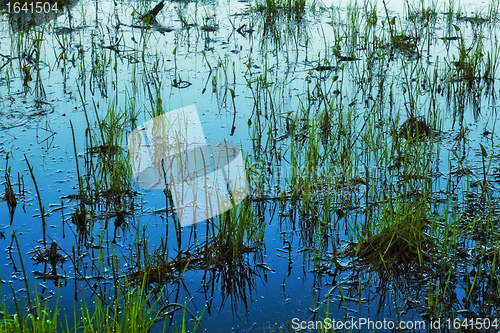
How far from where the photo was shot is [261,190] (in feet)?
10.2

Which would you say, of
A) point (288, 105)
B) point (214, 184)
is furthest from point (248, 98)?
point (214, 184)

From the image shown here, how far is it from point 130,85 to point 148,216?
1.96 m

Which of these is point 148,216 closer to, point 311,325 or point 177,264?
point 177,264
